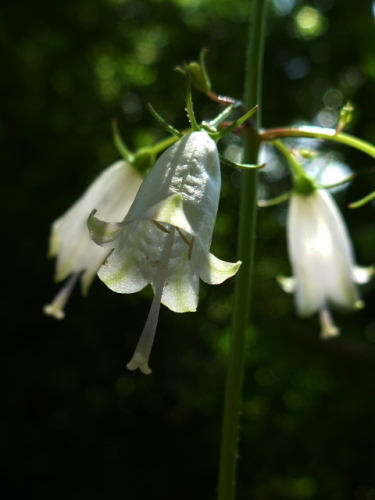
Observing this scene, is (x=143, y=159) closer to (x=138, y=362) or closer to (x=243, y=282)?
(x=243, y=282)

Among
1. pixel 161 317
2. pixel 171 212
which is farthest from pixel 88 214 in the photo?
pixel 161 317

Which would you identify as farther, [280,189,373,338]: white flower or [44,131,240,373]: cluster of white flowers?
[280,189,373,338]: white flower

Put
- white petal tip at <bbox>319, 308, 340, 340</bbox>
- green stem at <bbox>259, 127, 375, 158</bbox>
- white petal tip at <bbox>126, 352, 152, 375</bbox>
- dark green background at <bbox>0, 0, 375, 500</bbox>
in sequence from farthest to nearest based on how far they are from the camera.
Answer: dark green background at <bbox>0, 0, 375, 500</bbox>, white petal tip at <bbox>319, 308, 340, 340</bbox>, green stem at <bbox>259, 127, 375, 158</bbox>, white petal tip at <bbox>126, 352, 152, 375</bbox>

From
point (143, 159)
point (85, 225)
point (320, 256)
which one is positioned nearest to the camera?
point (143, 159)

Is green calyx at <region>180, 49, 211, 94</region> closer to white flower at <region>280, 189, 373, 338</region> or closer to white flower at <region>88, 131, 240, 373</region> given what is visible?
white flower at <region>88, 131, 240, 373</region>

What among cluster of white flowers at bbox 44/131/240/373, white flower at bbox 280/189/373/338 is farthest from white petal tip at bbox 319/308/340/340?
cluster of white flowers at bbox 44/131/240/373

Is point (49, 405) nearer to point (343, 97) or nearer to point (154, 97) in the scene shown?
point (154, 97)
